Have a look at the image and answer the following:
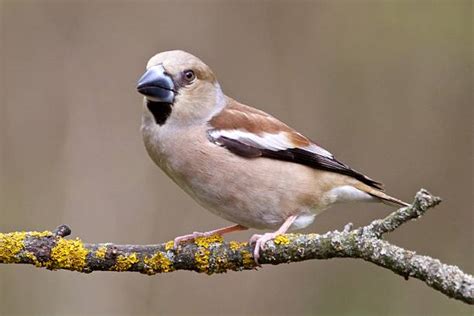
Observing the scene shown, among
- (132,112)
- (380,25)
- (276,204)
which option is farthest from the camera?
(380,25)

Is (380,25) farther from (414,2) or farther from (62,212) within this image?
(62,212)

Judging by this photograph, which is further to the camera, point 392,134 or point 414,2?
point 414,2

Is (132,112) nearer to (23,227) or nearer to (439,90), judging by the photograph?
(23,227)

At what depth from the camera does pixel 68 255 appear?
4145 mm

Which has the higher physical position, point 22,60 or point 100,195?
point 22,60

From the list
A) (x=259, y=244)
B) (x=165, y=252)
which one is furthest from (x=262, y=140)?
(x=165, y=252)

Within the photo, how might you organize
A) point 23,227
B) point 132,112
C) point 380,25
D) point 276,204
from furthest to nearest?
point 380,25
point 132,112
point 23,227
point 276,204

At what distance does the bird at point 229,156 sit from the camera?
15.4 ft

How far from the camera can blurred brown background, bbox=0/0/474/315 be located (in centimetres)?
800

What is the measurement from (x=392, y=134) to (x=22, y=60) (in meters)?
4.03

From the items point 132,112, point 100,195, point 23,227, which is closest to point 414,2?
point 132,112

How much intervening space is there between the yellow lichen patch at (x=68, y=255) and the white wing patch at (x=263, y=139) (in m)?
1.11

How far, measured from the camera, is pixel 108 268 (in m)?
4.21

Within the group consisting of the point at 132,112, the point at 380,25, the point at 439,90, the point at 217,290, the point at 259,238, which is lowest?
the point at 217,290
